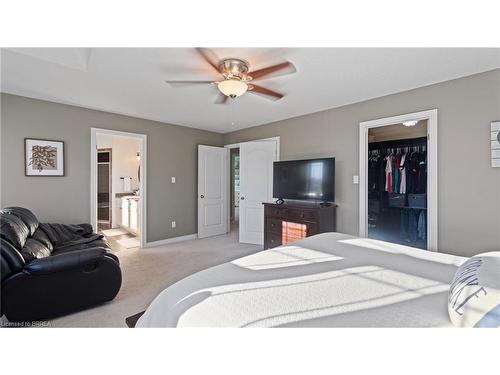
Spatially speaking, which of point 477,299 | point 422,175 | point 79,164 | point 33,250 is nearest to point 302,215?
point 422,175

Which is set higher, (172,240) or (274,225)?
(274,225)

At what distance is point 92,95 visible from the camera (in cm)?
312

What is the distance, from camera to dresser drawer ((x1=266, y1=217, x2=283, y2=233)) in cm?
383

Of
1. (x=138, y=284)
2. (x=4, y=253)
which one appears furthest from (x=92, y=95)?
(x=138, y=284)

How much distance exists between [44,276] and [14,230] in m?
0.49

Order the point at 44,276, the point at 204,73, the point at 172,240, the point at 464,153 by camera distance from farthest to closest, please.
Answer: the point at 172,240 → the point at 464,153 → the point at 204,73 → the point at 44,276

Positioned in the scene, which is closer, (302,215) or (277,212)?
(302,215)

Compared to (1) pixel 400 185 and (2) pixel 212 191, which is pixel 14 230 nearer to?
(2) pixel 212 191

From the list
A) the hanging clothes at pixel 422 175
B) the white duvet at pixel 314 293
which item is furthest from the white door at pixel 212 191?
the hanging clothes at pixel 422 175

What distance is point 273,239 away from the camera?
12.8 feet

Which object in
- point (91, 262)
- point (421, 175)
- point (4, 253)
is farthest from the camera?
point (421, 175)

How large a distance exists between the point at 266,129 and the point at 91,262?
3544 mm

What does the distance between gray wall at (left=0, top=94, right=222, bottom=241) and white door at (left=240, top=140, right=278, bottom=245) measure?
1077mm
